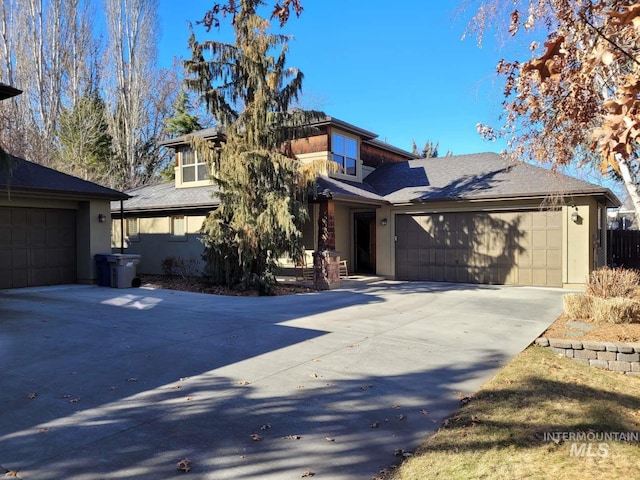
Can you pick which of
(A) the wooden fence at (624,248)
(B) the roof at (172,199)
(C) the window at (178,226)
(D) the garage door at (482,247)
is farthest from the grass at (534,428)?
(A) the wooden fence at (624,248)

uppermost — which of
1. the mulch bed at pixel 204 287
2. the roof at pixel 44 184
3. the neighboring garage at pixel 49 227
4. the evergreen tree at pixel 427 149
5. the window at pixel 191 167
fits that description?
the evergreen tree at pixel 427 149

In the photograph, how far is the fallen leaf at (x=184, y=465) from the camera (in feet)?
10.6

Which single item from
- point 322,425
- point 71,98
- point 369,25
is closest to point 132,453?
point 322,425

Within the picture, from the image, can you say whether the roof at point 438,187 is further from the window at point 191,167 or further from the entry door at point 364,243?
the entry door at point 364,243

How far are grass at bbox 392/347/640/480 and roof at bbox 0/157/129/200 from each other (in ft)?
38.6

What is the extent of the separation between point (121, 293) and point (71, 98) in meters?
23.9

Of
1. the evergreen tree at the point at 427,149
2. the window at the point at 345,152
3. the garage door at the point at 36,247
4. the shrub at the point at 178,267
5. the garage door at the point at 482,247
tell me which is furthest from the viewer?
the evergreen tree at the point at 427,149

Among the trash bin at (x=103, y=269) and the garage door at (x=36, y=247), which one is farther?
the trash bin at (x=103, y=269)

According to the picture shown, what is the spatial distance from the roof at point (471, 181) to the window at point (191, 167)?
23.1ft

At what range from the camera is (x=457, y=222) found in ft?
51.5

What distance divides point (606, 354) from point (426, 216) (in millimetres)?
10643

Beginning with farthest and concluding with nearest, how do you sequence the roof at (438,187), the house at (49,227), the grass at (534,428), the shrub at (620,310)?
1. the roof at (438,187)
2. the house at (49,227)
3. the shrub at (620,310)
4. the grass at (534,428)

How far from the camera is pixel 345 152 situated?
59.8 feet

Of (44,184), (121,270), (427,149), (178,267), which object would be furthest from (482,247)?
(427,149)
